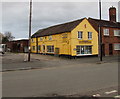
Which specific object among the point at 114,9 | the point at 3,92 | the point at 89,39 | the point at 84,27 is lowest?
the point at 3,92

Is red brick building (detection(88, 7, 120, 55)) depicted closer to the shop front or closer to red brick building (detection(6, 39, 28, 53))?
the shop front

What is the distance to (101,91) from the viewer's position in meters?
6.14

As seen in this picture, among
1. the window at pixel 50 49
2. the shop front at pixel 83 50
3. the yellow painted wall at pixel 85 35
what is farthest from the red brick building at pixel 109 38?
the window at pixel 50 49

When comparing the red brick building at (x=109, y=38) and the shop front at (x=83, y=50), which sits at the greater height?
the red brick building at (x=109, y=38)

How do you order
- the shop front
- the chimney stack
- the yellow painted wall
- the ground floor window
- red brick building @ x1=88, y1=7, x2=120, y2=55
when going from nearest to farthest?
1. the yellow painted wall
2. the shop front
3. the ground floor window
4. red brick building @ x1=88, y1=7, x2=120, y2=55
5. the chimney stack

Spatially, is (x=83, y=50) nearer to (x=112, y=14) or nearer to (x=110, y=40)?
(x=110, y=40)

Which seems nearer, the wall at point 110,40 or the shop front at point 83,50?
the shop front at point 83,50

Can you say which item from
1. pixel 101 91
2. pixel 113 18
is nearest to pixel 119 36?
pixel 113 18

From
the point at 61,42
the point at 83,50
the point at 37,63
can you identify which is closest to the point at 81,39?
the point at 83,50

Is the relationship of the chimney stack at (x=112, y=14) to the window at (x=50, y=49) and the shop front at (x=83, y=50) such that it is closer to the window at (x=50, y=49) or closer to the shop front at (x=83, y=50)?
the shop front at (x=83, y=50)

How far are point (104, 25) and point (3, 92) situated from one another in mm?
26499

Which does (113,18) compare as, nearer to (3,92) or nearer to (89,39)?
(89,39)

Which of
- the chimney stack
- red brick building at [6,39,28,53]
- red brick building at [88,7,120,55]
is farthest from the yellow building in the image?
red brick building at [6,39,28,53]

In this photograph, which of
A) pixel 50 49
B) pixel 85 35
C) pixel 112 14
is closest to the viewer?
pixel 85 35
